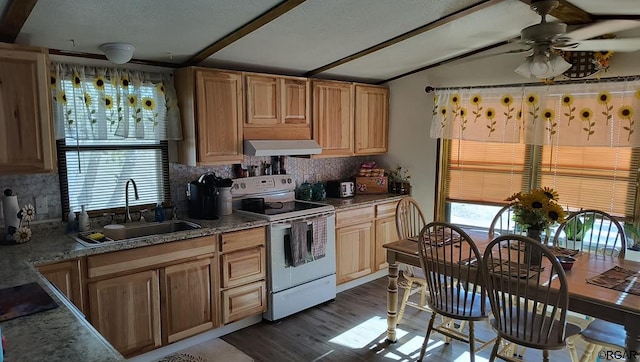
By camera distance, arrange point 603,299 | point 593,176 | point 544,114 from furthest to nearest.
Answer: point 544,114, point 593,176, point 603,299

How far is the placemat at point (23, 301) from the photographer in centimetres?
164

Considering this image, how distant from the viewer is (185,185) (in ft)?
12.1


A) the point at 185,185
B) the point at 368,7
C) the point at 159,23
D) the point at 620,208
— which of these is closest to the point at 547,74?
the point at 368,7

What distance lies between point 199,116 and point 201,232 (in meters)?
0.95

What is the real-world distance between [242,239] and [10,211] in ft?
5.01

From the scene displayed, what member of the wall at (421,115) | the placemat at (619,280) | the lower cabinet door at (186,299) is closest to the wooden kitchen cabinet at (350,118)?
the wall at (421,115)

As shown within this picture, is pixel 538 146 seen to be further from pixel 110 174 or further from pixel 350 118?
→ pixel 110 174

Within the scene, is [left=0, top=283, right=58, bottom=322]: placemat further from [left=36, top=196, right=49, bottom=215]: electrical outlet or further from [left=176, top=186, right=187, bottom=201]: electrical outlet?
[left=176, top=186, right=187, bottom=201]: electrical outlet

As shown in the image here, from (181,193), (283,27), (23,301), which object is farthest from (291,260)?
(23,301)

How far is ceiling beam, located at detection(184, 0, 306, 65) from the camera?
8.15ft

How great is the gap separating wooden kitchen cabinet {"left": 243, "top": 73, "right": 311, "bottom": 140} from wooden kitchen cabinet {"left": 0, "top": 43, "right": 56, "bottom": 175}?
1529 mm

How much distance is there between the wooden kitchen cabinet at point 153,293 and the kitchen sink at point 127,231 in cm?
19

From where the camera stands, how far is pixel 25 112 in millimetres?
2477

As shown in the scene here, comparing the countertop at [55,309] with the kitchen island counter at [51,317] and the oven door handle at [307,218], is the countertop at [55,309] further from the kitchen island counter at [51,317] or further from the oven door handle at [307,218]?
the oven door handle at [307,218]
